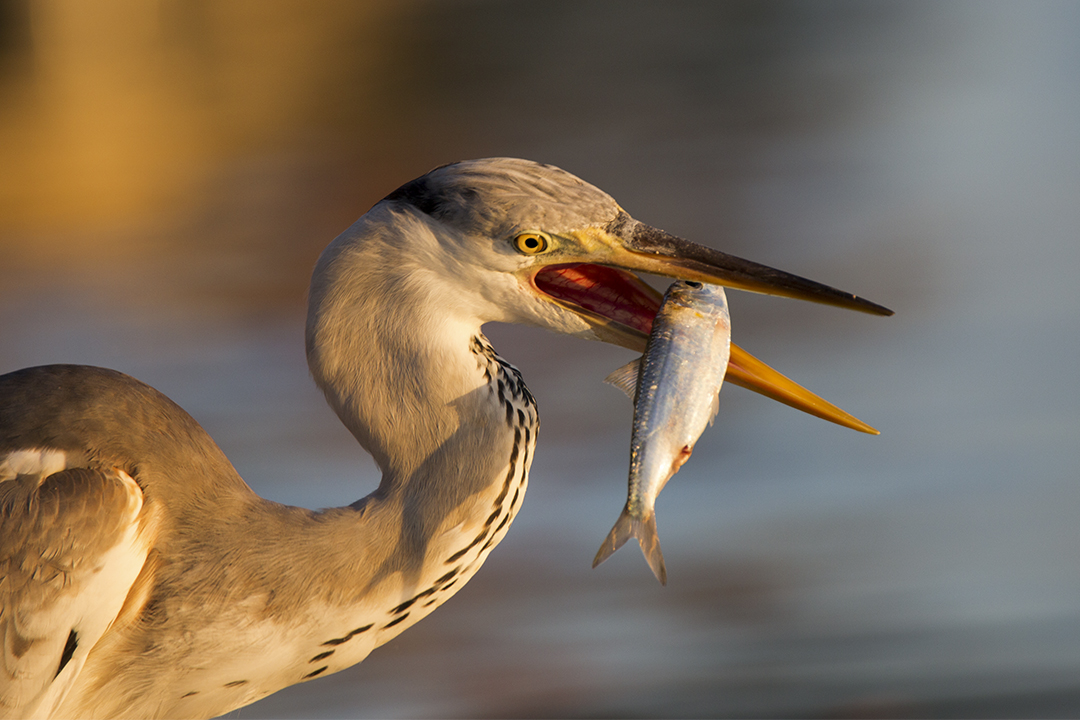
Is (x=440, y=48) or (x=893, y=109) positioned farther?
(x=440, y=48)

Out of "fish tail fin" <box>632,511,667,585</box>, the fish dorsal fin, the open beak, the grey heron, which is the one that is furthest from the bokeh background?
"fish tail fin" <box>632,511,667,585</box>

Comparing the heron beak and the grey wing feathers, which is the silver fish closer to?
the heron beak

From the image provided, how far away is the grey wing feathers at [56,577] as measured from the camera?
6.43 feet

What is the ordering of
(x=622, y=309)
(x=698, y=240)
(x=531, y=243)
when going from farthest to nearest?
(x=698, y=240), (x=622, y=309), (x=531, y=243)

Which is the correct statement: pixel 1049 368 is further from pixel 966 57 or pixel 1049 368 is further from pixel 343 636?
pixel 966 57

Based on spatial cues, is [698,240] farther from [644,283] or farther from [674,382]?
[674,382]

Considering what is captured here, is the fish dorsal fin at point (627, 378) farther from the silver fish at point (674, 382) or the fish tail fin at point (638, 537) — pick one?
the fish tail fin at point (638, 537)

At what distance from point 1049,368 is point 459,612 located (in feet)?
12.7

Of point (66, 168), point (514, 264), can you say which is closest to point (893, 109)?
point (66, 168)

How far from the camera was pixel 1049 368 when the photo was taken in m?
6.39

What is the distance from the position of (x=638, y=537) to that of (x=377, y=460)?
60 cm

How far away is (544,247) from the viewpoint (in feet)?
6.80

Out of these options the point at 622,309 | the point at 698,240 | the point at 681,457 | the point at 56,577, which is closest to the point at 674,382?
the point at 681,457

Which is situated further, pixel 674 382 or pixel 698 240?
pixel 698 240
